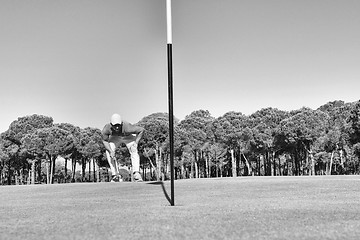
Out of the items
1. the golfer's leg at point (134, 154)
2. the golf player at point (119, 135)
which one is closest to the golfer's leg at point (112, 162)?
Answer: the golf player at point (119, 135)

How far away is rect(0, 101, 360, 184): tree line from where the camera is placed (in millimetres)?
68312

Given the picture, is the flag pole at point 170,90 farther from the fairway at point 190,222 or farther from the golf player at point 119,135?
the golf player at point 119,135

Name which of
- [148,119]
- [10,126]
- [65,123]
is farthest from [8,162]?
[148,119]

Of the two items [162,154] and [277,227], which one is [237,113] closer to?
[162,154]

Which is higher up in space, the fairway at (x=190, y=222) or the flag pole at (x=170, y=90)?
the flag pole at (x=170, y=90)

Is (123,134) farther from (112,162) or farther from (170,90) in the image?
(170,90)

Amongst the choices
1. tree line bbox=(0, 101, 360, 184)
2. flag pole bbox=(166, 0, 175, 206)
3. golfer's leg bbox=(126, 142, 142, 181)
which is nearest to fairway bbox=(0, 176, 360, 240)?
flag pole bbox=(166, 0, 175, 206)

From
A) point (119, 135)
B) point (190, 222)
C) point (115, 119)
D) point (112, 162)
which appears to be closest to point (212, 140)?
point (112, 162)

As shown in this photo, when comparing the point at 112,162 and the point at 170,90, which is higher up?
the point at 170,90

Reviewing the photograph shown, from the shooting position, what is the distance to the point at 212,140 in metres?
78.1

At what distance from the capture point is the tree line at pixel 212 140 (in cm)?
6831

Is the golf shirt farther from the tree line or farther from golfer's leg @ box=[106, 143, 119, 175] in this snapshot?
the tree line

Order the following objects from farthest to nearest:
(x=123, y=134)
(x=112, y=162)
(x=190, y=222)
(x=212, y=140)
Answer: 1. (x=212, y=140)
2. (x=112, y=162)
3. (x=123, y=134)
4. (x=190, y=222)

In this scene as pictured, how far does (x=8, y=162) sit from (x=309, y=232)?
83.7 meters
